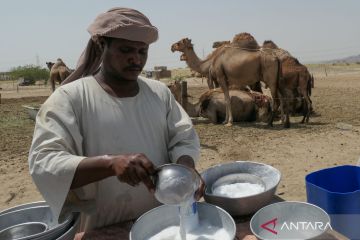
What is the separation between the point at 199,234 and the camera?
1.65 meters

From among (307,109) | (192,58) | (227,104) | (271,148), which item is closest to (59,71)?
(192,58)

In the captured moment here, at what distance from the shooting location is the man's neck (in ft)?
6.30

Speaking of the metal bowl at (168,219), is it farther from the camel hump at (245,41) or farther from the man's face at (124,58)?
the camel hump at (245,41)

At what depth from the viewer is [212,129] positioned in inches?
356

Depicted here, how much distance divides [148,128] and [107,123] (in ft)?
0.74

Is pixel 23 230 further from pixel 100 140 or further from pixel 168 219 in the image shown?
pixel 168 219

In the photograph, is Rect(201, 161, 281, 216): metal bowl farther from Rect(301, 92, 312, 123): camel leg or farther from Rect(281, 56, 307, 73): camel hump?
Rect(281, 56, 307, 73): camel hump

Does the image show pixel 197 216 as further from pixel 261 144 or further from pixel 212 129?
pixel 212 129

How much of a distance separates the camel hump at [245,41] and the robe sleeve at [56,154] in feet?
28.1

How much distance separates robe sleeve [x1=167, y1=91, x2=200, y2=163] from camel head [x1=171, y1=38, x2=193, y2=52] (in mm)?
9467

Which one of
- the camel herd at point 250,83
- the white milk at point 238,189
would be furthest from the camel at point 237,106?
the white milk at point 238,189

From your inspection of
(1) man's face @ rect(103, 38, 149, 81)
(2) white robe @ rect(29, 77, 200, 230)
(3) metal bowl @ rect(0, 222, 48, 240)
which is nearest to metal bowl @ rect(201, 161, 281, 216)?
(2) white robe @ rect(29, 77, 200, 230)

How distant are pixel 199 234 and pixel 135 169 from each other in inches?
18.1

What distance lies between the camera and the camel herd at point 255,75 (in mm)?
9273
